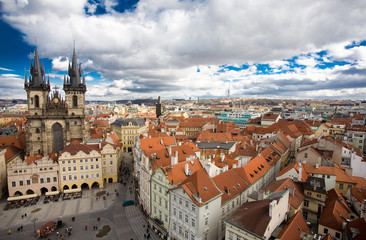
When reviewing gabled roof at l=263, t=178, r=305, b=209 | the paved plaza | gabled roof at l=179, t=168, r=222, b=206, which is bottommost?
the paved plaza

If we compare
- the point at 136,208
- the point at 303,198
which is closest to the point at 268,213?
the point at 303,198

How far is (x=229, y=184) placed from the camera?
36969 mm

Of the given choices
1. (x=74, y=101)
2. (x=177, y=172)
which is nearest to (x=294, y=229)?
(x=177, y=172)

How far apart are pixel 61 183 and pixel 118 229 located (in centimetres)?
2418

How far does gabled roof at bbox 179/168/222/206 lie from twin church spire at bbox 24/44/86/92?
58164mm

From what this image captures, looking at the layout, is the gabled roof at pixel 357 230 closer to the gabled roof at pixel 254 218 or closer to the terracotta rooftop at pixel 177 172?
the gabled roof at pixel 254 218

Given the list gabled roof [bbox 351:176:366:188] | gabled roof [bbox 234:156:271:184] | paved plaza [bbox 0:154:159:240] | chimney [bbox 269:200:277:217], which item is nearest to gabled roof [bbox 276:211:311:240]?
chimney [bbox 269:200:277:217]

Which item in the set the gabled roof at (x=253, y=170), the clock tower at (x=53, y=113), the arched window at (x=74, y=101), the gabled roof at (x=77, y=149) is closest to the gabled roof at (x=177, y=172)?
the gabled roof at (x=253, y=170)

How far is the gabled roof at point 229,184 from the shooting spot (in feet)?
116

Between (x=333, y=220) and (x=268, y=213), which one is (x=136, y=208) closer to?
(x=268, y=213)

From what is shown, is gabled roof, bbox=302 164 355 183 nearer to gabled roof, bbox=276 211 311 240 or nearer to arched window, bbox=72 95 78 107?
gabled roof, bbox=276 211 311 240

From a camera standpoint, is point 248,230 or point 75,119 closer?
point 248,230

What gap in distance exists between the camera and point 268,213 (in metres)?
24.2

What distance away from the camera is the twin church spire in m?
68.8
